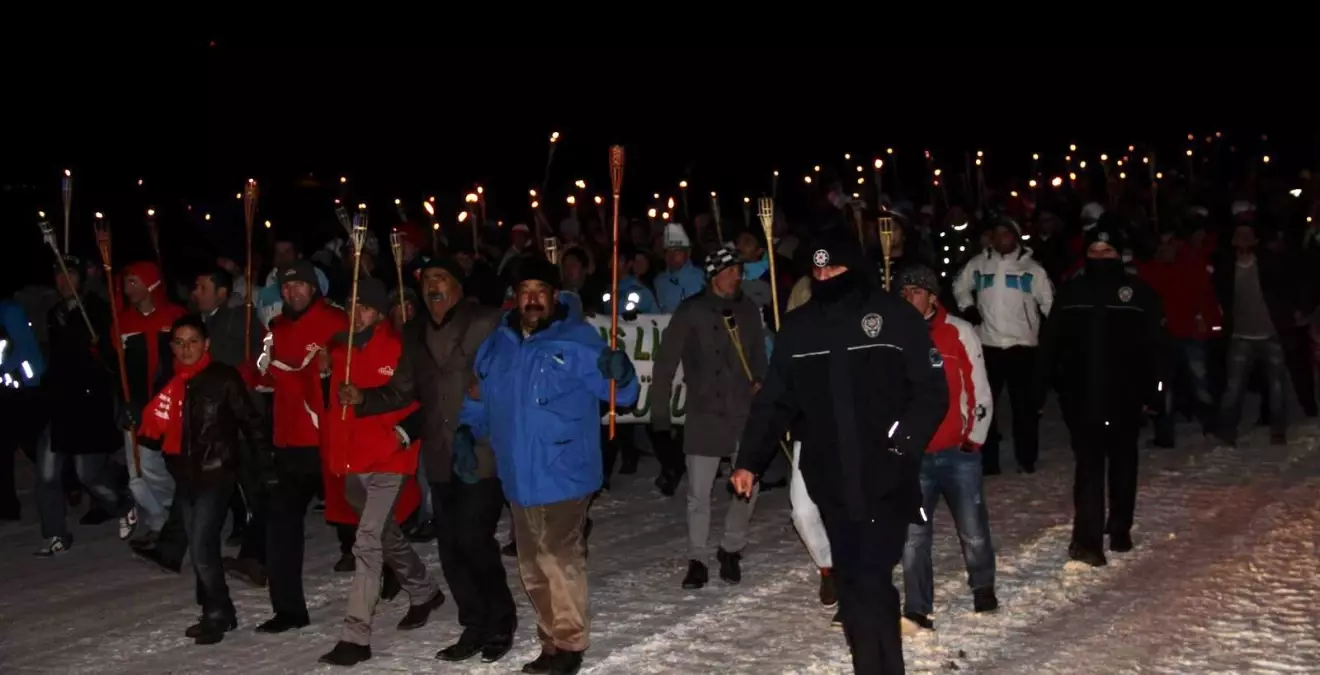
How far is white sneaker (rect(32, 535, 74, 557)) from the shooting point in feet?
37.2

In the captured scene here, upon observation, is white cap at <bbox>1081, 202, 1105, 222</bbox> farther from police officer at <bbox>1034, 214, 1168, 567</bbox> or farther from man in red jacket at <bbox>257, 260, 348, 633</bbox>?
man in red jacket at <bbox>257, 260, 348, 633</bbox>

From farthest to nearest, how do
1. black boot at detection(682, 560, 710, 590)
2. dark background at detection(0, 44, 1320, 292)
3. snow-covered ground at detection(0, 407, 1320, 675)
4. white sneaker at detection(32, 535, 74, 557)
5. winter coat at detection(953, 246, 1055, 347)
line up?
dark background at detection(0, 44, 1320, 292) → winter coat at detection(953, 246, 1055, 347) → white sneaker at detection(32, 535, 74, 557) → black boot at detection(682, 560, 710, 590) → snow-covered ground at detection(0, 407, 1320, 675)

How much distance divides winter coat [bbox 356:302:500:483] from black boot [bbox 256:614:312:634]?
120 cm

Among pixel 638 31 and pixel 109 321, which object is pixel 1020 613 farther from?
pixel 638 31

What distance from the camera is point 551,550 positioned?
7785 millimetres

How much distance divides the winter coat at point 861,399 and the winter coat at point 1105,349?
340cm

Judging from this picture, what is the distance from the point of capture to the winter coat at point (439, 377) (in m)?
8.33

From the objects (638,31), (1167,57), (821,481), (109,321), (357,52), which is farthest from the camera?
(1167,57)

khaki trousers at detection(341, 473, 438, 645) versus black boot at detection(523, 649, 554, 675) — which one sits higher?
khaki trousers at detection(341, 473, 438, 645)

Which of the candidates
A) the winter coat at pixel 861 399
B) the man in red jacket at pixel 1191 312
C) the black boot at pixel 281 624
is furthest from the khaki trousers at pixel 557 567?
the man in red jacket at pixel 1191 312

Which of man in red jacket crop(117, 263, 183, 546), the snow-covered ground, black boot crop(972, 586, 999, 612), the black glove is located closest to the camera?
the snow-covered ground

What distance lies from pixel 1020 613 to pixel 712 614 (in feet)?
5.08

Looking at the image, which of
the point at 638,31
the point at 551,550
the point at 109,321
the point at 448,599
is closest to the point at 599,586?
the point at 448,599

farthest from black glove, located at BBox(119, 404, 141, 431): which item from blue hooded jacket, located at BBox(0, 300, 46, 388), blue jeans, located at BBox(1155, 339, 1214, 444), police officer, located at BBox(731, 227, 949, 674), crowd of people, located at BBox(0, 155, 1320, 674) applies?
blue jeans, located at BBox(1155, 339, 1214, 444)
